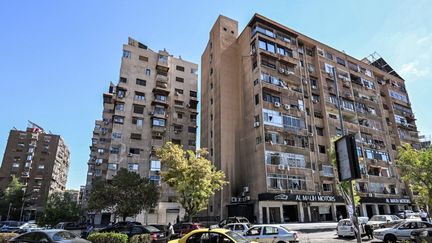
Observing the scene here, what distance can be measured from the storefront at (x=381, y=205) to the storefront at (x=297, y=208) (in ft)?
14.9

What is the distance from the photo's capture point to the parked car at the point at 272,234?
1725cm

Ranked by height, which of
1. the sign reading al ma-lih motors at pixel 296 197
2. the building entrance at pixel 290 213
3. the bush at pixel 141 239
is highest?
the sign reading al ma-lih motors at pixel 296 197

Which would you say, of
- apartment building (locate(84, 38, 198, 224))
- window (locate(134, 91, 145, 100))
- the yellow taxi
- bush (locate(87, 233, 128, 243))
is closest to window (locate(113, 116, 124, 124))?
apartment building (locate(84, 38, 198, 224))

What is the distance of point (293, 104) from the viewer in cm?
4406

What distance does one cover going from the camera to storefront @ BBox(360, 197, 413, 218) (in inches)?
1732

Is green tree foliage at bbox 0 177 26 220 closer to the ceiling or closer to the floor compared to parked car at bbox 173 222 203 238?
closer to the ceiling

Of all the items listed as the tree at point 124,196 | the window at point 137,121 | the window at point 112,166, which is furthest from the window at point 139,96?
the tree at point 124,196

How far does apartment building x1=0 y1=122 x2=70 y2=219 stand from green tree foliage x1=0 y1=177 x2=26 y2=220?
17.3 feet

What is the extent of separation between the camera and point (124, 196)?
32.1 meters

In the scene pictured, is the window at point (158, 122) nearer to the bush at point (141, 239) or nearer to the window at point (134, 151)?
the window at point (134, 151)

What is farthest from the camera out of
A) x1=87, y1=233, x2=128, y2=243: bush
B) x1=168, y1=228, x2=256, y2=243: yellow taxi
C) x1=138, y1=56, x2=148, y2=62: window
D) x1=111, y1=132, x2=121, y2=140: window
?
x1=138, y1=56, x2=148, y2=62: window

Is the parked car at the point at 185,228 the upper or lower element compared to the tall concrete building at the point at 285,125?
lower

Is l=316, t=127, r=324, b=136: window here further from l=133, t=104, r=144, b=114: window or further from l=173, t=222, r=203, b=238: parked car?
l=133, t=104, r=144, b=114: window

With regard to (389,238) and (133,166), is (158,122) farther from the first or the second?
(389,238)
